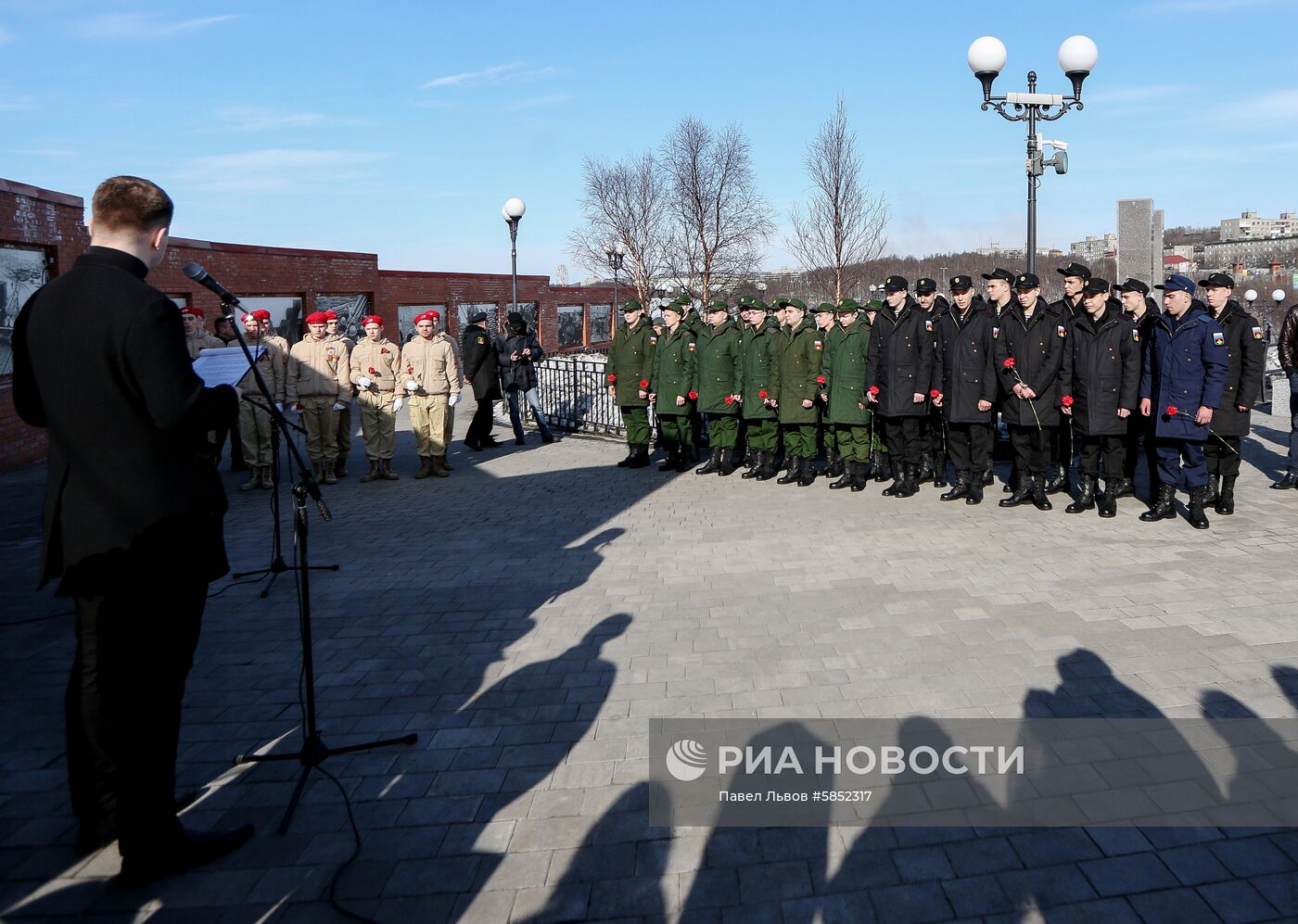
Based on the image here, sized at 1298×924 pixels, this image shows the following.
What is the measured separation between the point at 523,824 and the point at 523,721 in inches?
38.1

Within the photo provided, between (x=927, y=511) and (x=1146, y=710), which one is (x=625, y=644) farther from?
(x=927, y=511)

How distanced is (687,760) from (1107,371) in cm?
640

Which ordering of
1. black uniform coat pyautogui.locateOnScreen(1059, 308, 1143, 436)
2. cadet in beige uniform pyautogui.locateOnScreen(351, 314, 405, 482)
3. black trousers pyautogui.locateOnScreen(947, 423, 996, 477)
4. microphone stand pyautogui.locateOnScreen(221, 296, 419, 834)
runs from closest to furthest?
microphone stand pyautogui.locateOnScreen(221, 296, 419, 834)
black uniform coat pyautogui.locateOnScreen(1059, 308, 1143, 436)
black trousers pyautogui.locateOnScreen(947, 423, 996, 477)
cadet in beige uniform pyautogui.locateOnScreen(351, 314, 405, 482)

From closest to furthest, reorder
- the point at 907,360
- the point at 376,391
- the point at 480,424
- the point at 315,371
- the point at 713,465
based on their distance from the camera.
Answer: the point at 907,360 < the point at 315,371 < the point at 376,391 < the point at 713,465 < the point at 480,424

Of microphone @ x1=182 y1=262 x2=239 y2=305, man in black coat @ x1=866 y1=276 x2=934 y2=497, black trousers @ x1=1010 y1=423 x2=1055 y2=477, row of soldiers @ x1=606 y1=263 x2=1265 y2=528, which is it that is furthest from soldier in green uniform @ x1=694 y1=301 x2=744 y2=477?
microphone @ x1=182 y1=262 x2=239 y2=305

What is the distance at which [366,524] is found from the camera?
9289 mm

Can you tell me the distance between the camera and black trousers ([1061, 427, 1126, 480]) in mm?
8766

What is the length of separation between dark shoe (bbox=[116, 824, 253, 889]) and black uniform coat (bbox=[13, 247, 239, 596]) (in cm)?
95

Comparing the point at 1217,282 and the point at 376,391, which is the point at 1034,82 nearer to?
the point at 1217,282

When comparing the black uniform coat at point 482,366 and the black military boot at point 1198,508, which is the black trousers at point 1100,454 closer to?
the black military boot at point 1198,508

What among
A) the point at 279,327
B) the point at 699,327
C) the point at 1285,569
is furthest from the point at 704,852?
the point at 279,327

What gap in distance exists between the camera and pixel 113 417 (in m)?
3.05

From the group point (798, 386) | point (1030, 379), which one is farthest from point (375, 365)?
point (1030, 379)

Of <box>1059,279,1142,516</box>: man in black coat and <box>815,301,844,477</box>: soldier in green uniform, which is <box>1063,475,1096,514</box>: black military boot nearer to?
<box>1059,279,1142,516</box>: man in black coat
